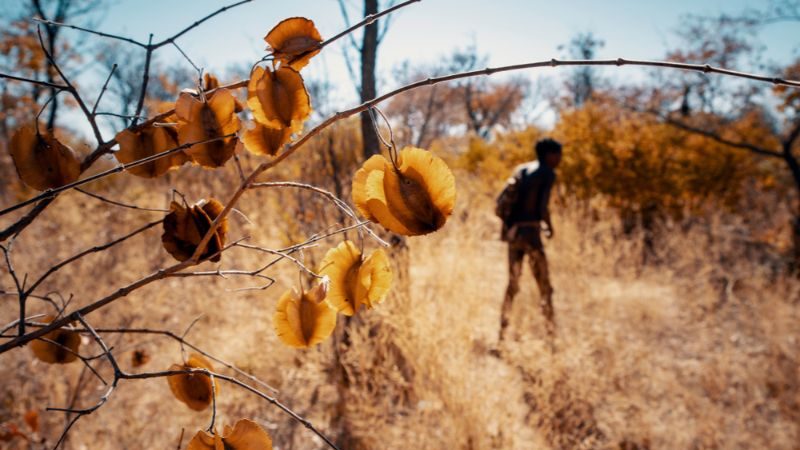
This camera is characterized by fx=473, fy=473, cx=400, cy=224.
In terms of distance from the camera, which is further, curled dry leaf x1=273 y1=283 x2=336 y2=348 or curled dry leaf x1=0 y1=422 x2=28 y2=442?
curled dry leaf x1=0 y1=422 x2=28 y2=442

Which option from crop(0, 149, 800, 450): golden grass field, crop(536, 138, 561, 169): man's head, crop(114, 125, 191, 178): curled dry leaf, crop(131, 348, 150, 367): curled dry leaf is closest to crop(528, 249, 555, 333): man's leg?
crop(0, 149, 800, 450): golden grass field

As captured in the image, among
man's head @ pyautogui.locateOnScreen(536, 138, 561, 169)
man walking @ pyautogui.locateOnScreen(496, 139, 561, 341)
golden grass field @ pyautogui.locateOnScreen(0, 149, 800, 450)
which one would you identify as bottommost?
golden grass field @ pyautogui.locateOnScreen(0, 149, 800, 450)

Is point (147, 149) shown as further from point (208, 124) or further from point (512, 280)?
point (512, 280)

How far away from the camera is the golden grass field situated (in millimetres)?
2004

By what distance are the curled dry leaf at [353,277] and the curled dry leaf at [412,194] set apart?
11cm

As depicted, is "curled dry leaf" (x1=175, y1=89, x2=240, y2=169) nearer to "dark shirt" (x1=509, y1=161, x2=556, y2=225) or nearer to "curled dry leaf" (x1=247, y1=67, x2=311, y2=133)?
"curled dry leaf" (x1=247, y1=67, x2=311, y2=133)

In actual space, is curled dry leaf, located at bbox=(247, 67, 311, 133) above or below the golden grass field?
above

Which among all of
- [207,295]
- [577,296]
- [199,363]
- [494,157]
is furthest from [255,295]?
[494,157]

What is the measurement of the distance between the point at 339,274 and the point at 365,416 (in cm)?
172

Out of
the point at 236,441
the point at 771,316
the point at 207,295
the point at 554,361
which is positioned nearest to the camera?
the point at 236,441

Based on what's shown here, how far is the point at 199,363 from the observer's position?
636mm

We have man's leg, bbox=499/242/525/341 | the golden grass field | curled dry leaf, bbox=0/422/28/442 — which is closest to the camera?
curled dry leaf, bbox=0/422/28/442

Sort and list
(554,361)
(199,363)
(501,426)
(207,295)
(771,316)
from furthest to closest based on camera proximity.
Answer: (207,295), (771,316), (554,361), (501,426), (199,363)

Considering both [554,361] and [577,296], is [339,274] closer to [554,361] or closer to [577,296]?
[554,361]
